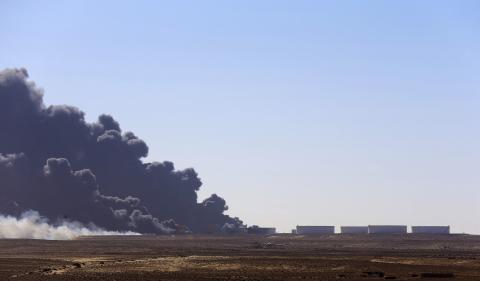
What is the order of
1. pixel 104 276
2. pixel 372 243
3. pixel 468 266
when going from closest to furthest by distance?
pixel 104 276 < pixel 468 266 < pixel 372 243

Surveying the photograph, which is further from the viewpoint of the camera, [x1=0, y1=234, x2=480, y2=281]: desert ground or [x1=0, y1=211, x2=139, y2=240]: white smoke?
[x1=0, y1=211, x2=139, y2=240]: white smoke

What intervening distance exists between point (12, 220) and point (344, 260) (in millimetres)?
103508

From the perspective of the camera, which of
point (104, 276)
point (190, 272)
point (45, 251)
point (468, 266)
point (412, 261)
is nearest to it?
point (104, 276)

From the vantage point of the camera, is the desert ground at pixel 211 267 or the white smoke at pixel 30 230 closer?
the desert ground at pixel 211 267

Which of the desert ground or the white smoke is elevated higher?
the white smoke

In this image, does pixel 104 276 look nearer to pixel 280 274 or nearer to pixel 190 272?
pixel 190 272

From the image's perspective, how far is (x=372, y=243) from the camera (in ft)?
591

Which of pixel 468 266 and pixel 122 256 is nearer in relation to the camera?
pixel 468 266

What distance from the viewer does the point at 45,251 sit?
131750 millimetres

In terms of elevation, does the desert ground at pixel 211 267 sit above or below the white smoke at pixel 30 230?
below

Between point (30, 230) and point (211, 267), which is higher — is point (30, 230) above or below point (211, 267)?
above

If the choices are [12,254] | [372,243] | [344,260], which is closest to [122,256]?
[12,254]

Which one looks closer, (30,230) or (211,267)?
(211,267)

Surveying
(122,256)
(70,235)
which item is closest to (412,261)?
(122,256)
